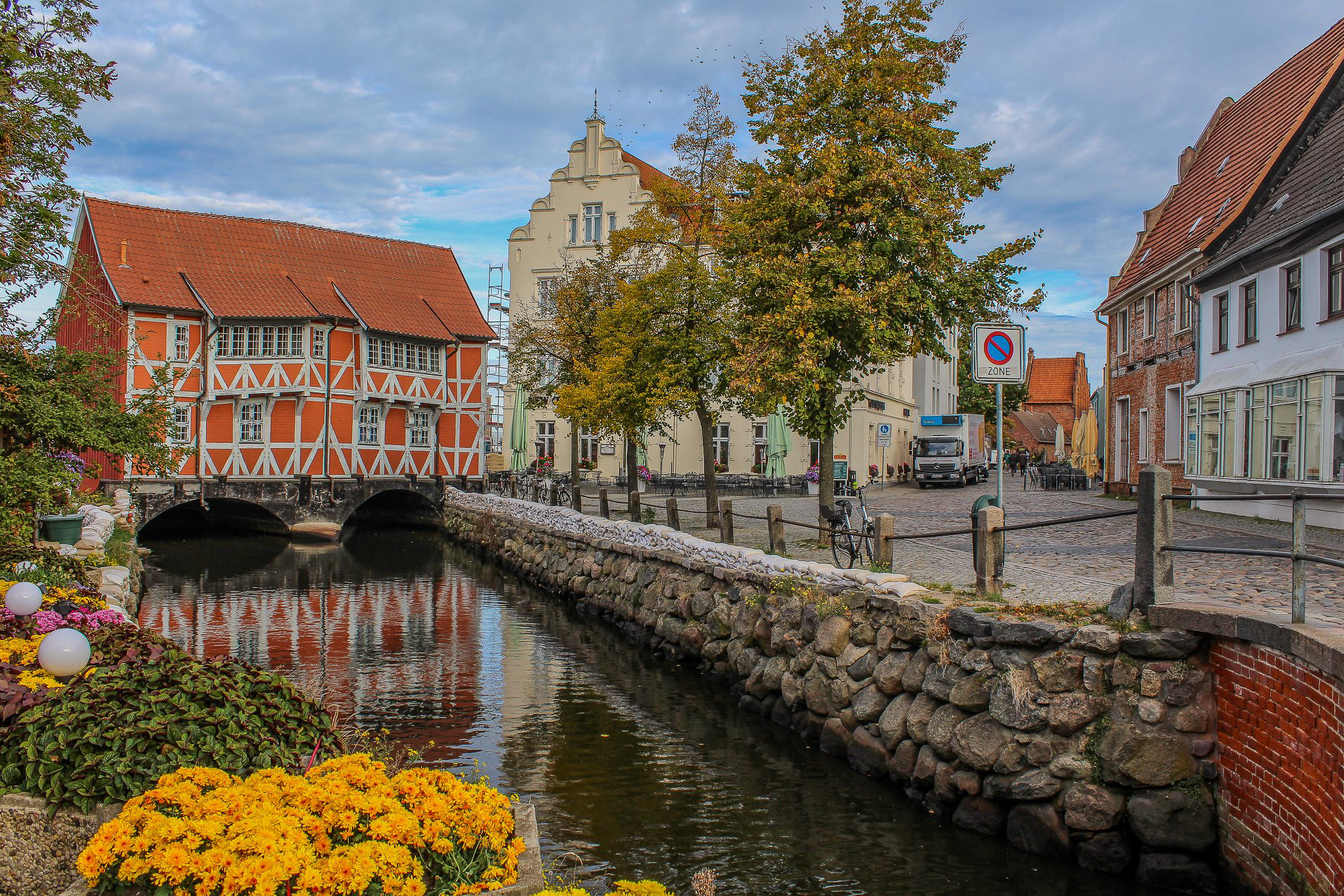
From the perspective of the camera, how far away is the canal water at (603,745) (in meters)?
7.42

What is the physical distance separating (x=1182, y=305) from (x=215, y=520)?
33244 mm

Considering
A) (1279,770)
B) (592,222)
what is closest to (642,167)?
(592,222)

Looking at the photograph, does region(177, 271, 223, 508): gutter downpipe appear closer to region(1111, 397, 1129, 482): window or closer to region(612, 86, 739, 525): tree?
region(612, 86, 739, 525): tree

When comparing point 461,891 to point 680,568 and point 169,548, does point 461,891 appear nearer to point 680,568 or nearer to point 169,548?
point 680,568

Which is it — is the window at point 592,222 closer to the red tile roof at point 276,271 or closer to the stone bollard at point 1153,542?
the red tile roof at point 276,271

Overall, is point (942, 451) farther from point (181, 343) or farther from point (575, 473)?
point (181, 343)

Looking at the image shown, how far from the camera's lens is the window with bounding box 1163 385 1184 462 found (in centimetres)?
2509

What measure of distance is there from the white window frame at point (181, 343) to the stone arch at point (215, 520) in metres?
5.27

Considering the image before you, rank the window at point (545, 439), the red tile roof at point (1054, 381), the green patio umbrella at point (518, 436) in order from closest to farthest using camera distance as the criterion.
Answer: the green patio umbrella at point (518, 436)
the window at point (545, 439)
the red tile roof at point (1054, 381)

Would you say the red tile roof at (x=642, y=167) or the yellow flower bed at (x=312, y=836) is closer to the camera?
the yellow flower bed at (x=312, y=836)

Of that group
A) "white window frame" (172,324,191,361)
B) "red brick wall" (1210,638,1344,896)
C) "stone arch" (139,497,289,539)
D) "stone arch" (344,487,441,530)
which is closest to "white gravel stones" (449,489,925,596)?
"red brick wall" (1210,638,1344,896)

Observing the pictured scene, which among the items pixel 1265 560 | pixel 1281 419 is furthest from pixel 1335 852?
pixel 1281 419

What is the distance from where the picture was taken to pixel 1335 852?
17.6 ft

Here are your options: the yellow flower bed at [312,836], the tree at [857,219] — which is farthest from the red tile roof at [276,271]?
the yellow flower bed at [312,836]
